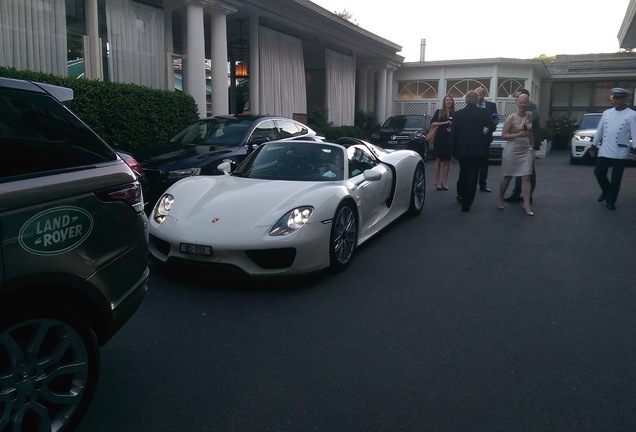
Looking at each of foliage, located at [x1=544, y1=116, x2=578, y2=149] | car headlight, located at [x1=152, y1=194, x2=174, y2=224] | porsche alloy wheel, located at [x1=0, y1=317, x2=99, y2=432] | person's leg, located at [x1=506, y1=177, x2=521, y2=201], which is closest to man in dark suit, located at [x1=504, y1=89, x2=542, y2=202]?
person's leg, located at [x1=506, y1=177, x2=521, y2=201]

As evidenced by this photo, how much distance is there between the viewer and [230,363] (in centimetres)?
351

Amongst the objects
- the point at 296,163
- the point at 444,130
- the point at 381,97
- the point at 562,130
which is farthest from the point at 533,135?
the point at 562,130

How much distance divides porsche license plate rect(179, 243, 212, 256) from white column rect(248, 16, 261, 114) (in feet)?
39.5

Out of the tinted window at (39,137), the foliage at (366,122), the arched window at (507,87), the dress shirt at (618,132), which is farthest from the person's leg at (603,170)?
the arched window at (507,87)

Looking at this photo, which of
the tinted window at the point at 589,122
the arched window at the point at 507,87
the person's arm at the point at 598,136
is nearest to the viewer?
the person's arm at the point at 598,136

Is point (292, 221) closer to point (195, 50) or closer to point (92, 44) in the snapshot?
point (92, 44)

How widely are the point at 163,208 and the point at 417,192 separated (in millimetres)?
4206

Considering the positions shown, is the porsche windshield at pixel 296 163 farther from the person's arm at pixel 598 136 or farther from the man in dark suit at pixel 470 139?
the person's arm at pixel 598 136

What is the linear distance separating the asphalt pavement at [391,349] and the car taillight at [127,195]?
105 cm

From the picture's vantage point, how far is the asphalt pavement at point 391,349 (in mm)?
2924

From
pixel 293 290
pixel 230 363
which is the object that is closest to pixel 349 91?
pixel 293 290

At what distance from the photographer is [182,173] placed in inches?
309

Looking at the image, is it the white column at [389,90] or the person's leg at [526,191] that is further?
the white column at [389,90]

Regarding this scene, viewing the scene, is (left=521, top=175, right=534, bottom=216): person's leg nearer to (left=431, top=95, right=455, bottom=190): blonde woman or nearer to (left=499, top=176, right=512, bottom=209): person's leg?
(left=499, top=176, right=512, bottom=209): person's leg
